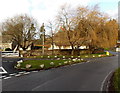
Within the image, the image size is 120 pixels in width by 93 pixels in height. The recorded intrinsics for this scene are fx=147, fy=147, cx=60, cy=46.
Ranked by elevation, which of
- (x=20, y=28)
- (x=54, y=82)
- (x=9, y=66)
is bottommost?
(x=54, y=82)

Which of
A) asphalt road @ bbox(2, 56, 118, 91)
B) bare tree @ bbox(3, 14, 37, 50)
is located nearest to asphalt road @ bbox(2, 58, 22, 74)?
asphalt road @ bbox(2, 56, 118, 91)

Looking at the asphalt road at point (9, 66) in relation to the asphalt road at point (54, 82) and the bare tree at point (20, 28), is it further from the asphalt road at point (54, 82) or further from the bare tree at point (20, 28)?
the bare tree at point (20, 28)

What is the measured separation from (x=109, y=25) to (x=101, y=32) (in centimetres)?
221

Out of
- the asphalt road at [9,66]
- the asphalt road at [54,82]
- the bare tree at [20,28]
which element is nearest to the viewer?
the asphalt road at [54,82]

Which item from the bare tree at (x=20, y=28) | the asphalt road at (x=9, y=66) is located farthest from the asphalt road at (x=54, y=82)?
the bare tree at (x=20, y=28)

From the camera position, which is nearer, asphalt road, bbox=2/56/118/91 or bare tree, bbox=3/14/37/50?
asphalt road, bbox=2/56/118/91

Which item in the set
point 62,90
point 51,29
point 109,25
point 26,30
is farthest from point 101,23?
point 62,90

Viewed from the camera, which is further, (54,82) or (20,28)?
(20,28)

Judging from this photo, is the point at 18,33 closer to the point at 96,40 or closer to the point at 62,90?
the point at 96,40

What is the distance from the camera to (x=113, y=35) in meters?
30.3

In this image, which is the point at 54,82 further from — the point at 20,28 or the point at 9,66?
the point at 20,28

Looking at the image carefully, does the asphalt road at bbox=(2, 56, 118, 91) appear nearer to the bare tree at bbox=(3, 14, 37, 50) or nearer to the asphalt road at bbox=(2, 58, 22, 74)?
the asphalt road at bbox=(2, 58, 22, 74)

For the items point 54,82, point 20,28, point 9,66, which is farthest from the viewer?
point 20,28

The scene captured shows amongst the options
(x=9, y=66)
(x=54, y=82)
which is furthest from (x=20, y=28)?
(x=54, y=82)
